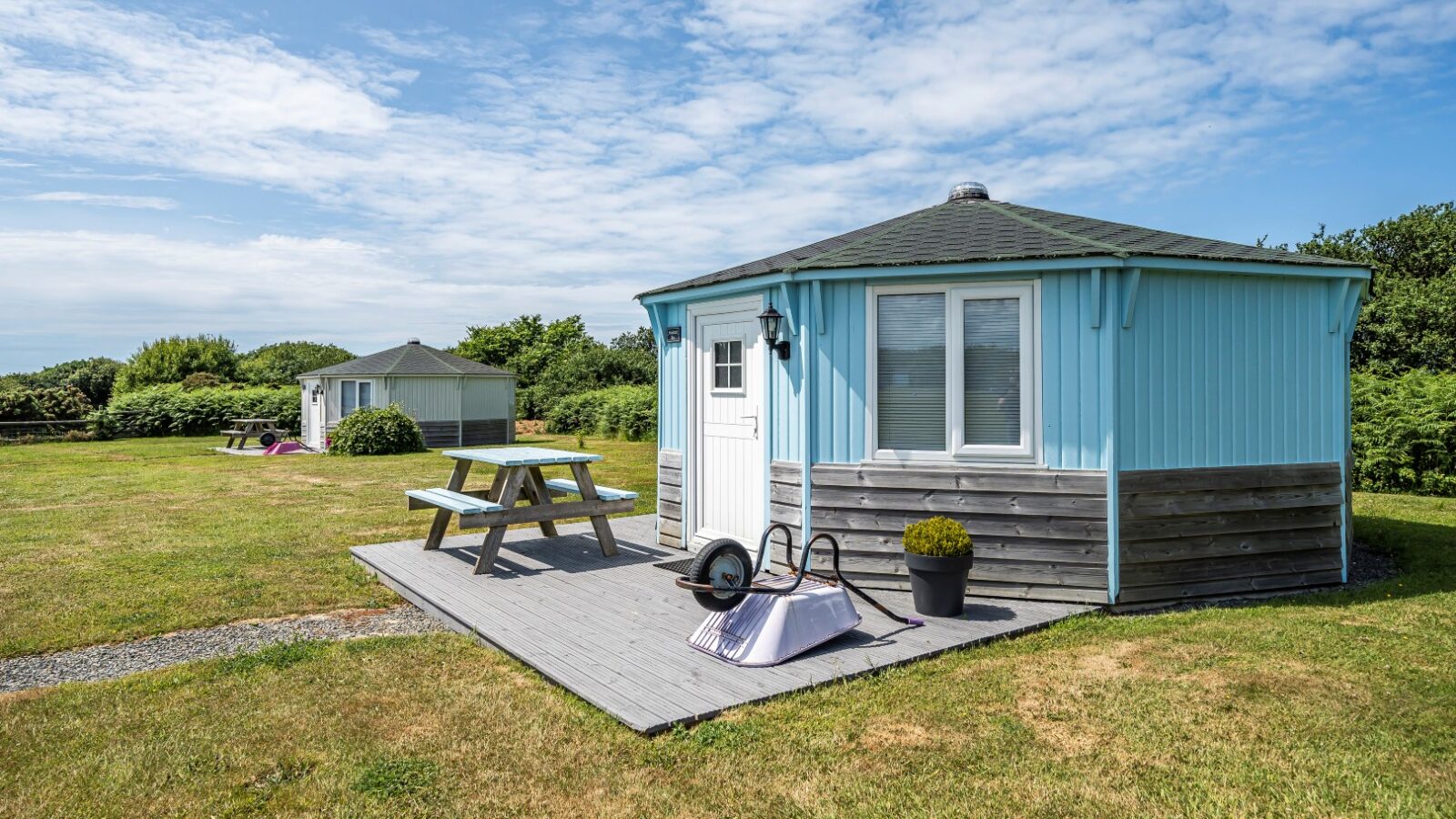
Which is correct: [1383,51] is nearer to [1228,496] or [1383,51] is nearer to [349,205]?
[1228,496]

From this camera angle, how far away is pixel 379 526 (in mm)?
9570

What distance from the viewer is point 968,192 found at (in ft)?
24.7

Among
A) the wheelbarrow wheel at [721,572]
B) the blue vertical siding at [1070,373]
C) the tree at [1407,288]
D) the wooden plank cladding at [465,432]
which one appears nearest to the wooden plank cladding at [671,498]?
the wheelbarrow wheel at [721,572]

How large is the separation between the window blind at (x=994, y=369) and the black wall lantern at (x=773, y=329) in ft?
4.46

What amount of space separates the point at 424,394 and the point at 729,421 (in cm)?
1969

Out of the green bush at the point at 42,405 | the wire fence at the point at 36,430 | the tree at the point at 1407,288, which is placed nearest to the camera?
the tree at the point at 1407,288

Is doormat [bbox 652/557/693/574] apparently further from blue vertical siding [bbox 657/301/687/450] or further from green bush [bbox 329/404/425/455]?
green bush [bbox 329/404/425/455]

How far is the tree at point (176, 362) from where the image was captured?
126ft

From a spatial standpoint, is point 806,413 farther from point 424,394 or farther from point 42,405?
point 42,405

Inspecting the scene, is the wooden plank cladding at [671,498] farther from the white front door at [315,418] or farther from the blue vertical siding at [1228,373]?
the white front door at [315,418]

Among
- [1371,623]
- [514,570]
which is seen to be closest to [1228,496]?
[1371,623]

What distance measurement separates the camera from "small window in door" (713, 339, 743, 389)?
6.91 m

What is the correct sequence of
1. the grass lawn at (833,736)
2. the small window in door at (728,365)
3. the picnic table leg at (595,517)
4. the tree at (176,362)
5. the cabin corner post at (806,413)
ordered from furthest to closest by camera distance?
the tree at (176,362), the picnic table leg at (595,517), the small window in door at (728,365), the cabin corner post at (806,413), the grass lawn at (833,736)

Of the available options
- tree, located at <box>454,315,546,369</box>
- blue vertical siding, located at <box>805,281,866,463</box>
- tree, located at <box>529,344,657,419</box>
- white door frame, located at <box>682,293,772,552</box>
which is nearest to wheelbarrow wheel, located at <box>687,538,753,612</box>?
blue vertical siding, located at <box>805,281,866,463</box>
